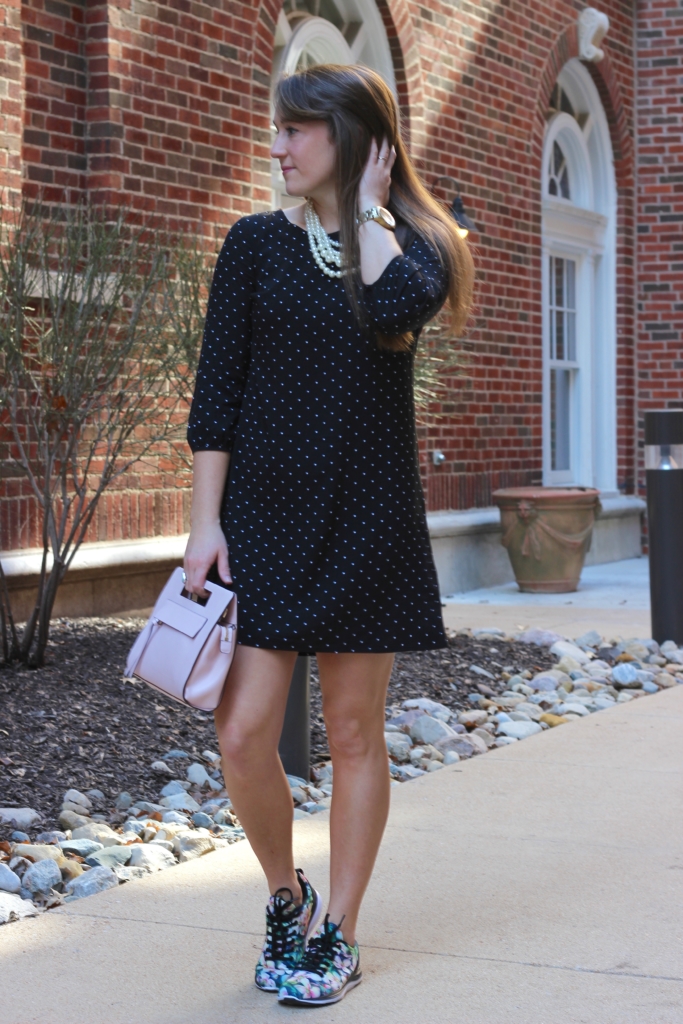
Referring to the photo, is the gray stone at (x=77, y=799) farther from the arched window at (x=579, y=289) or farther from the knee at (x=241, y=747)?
the arched window at (x=579, y=289)

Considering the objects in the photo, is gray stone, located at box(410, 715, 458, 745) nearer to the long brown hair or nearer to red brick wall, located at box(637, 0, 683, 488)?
the long brown hair

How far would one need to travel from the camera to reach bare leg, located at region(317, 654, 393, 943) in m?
2.83

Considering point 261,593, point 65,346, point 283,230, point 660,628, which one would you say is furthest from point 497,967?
point 660,628

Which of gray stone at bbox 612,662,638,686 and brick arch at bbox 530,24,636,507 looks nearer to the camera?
gray stone at bbox 612,662,638,686

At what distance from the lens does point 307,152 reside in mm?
2744

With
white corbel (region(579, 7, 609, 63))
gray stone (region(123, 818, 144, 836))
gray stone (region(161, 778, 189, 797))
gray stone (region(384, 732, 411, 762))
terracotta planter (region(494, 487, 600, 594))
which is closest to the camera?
gray stone (region(123, 818, 144, 836))

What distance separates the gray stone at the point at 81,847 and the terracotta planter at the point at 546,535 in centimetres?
667

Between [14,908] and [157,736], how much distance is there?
1677mm

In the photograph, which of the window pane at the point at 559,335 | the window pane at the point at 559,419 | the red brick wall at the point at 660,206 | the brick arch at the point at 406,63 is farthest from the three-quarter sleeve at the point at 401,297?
the red brick wall at the point at 660,206

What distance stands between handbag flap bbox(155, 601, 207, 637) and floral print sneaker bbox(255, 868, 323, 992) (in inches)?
22.8

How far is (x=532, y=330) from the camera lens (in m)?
11.5

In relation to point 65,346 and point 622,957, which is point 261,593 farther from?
point 65,346

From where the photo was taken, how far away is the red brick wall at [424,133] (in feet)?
23.1

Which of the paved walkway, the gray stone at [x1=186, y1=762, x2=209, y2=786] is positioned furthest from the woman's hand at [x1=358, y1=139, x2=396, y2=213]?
the paved walkway
